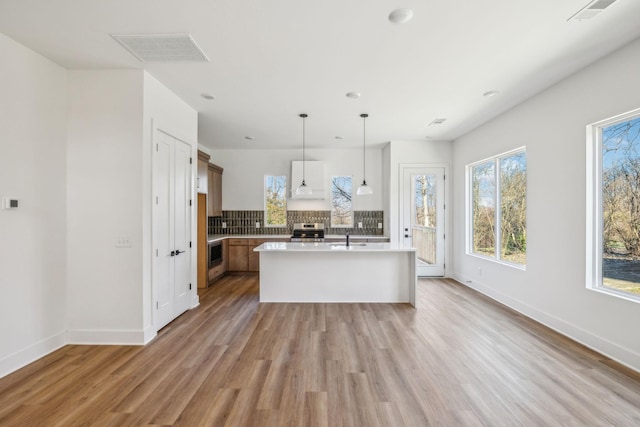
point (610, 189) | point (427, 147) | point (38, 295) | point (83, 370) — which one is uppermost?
point (427, 147)

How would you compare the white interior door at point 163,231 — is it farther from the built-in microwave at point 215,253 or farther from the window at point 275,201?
the window at point 275,201

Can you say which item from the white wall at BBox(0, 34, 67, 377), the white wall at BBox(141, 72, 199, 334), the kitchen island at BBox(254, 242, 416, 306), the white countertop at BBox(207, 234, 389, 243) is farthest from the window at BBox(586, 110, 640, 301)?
the white wall at BBox(0, 34, 67, 377)

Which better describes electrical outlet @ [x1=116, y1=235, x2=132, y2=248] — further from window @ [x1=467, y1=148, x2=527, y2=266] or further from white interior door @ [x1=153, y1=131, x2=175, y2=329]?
window @ [x1=467, y1=148, x2=527, y2=266]

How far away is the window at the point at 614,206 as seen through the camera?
8.66 feet

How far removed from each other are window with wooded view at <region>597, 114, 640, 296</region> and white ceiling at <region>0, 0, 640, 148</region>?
809 mm

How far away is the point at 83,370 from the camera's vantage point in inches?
99.8

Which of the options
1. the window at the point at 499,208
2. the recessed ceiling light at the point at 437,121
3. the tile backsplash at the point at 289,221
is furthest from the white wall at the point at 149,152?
the window at the point at 499,208

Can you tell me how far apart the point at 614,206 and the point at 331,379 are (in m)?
3.18

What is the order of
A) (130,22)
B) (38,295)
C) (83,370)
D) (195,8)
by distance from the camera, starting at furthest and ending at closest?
(38,295) < (83,370) < (130,22) < (195,8)

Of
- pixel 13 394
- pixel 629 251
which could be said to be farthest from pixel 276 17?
pixel 629 251

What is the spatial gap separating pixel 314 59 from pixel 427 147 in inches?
155

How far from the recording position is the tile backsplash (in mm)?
6691

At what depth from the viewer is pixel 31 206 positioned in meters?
2.68

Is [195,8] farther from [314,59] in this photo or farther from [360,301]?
[360,301]
